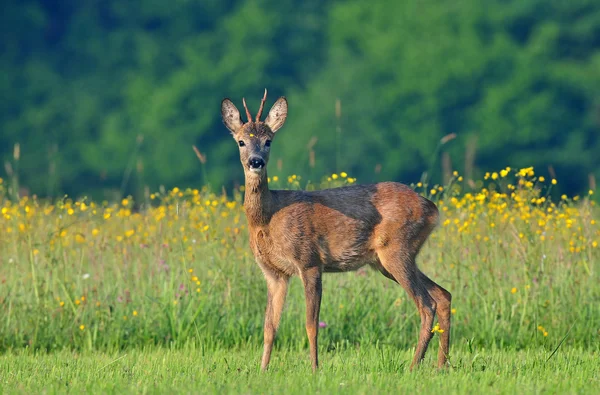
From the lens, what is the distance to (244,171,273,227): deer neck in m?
8.92

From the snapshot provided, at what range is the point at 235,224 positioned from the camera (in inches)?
441

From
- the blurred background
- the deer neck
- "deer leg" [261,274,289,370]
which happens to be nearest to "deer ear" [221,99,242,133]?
the deer neck

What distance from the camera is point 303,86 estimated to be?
130 feet

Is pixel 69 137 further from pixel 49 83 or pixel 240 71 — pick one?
pixel 240 71

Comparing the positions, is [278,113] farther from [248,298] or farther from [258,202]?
[248,298]

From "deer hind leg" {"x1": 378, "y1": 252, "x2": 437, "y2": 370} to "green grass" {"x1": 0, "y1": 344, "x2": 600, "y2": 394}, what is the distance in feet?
0.85

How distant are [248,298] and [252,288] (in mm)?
93

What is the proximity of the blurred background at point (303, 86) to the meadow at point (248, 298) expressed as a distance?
21383 millimetres

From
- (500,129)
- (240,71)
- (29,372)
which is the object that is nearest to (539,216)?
(29,372)

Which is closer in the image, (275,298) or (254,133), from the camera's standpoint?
(254,133)

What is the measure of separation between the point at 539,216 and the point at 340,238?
281 centimetres

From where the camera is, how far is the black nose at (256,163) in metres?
8.66

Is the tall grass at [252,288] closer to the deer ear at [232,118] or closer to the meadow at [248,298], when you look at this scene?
the meadow at [248,298]

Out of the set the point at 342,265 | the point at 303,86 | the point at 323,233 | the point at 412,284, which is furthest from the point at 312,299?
the point at 303,86
